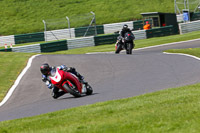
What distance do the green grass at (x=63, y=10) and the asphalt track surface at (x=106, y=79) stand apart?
2186 cm

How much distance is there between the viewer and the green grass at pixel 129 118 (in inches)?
257

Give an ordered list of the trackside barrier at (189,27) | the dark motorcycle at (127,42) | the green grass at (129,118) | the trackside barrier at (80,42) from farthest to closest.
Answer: the trackside barrier at (189,27) < the trackside barrier at (80,42) < the dark motorcycle at (127,42) < the green grass at (129,118)

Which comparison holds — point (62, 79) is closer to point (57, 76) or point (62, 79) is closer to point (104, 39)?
point (57, 76)

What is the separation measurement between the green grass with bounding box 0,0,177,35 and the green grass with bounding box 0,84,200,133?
3328 cm

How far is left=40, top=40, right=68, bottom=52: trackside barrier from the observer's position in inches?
1168

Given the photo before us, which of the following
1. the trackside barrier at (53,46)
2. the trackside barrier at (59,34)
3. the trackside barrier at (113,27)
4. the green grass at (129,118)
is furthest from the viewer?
the trackside barrier at (113,27)

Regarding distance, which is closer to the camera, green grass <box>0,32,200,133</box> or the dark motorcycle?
green grass <box>0,32,200,133</box>

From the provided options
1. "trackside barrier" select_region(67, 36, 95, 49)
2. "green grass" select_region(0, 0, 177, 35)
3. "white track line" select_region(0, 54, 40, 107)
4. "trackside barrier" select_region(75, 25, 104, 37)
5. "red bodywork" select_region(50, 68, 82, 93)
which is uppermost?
"green grass" select_region(0, 0, 177, 35)

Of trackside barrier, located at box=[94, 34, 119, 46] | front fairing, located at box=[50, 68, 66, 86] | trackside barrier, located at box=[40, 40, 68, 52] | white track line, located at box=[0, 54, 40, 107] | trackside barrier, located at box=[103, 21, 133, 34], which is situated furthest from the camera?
trackside barrier, located at box=[103, 21, 133, 34]

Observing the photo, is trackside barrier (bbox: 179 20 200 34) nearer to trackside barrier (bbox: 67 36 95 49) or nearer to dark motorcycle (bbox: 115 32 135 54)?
trackside barrier (bbox: 67 36 95 49)

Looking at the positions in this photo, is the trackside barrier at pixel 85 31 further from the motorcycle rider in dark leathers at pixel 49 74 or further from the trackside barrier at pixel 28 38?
the motorcycle rider in dark leathers at pixel 49 74

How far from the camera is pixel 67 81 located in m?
11.4

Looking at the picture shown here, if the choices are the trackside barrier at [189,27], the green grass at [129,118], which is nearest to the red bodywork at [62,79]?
the green grass at [129,118]

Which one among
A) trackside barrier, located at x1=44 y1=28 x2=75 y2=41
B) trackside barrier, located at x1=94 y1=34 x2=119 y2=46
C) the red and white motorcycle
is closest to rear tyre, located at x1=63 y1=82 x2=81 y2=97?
the red and white motorcycle
